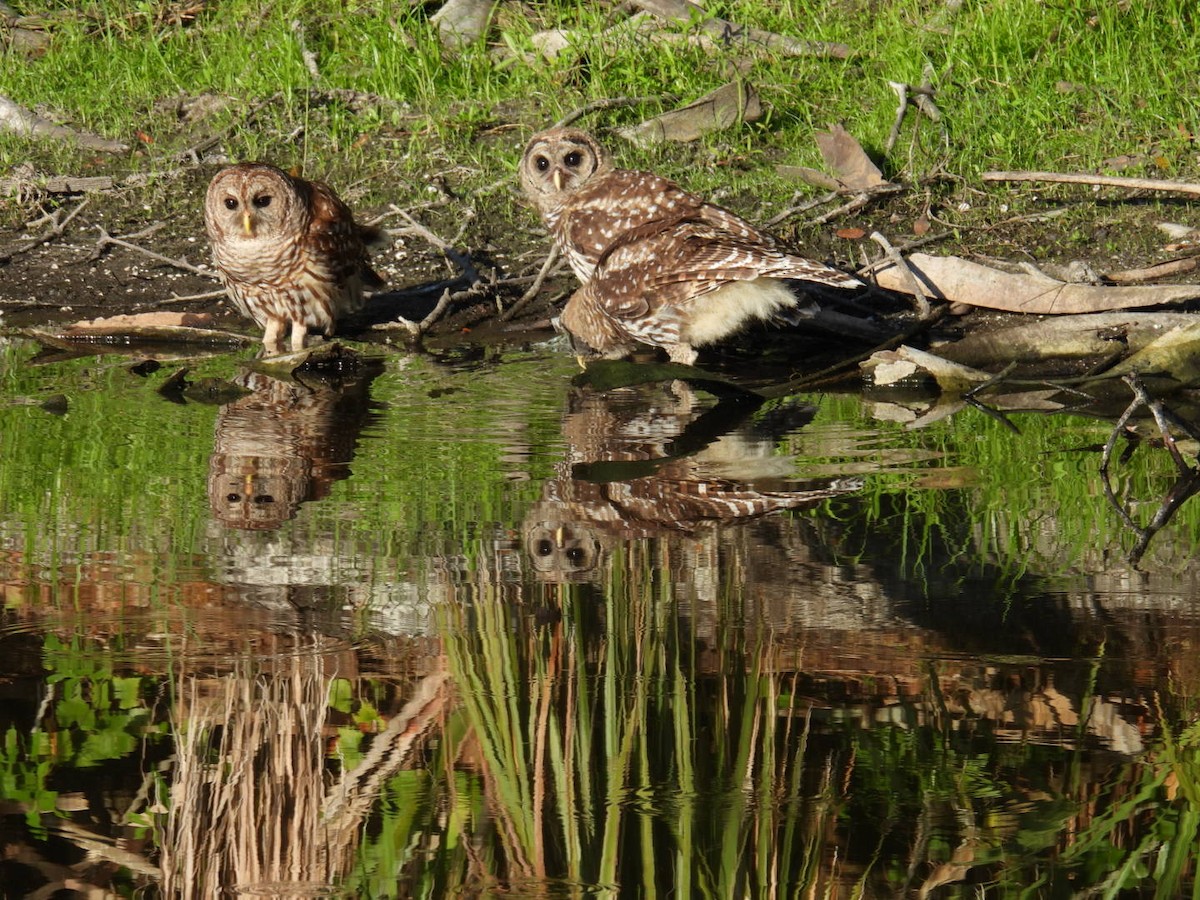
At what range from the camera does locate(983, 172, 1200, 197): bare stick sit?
744cm

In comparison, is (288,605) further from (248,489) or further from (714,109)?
(714,109)

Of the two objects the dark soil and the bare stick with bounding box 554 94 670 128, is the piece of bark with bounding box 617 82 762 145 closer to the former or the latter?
the bare stick with bounding box 554 94 670 128

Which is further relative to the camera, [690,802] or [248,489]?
[248,489]

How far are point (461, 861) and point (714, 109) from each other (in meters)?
6.88

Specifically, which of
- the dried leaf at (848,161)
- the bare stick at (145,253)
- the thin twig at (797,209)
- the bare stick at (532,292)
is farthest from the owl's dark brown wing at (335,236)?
the dried leaf at (848,161)

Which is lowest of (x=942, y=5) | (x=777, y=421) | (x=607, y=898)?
(x=607, y=898)

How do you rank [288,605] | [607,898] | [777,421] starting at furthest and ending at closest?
[777,421]
[288,605]
[607,898]

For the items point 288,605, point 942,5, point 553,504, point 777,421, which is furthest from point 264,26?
point 288,605

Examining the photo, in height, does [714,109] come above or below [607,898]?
above

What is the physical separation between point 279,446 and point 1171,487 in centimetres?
287

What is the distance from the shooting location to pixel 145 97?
9.73 meters

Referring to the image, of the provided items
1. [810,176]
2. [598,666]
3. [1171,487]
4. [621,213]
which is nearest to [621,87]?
[810,176]

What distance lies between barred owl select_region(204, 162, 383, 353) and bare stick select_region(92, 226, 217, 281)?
0.88m

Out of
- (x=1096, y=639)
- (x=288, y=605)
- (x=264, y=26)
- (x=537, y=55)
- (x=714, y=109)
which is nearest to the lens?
(x=1096, y=639)
